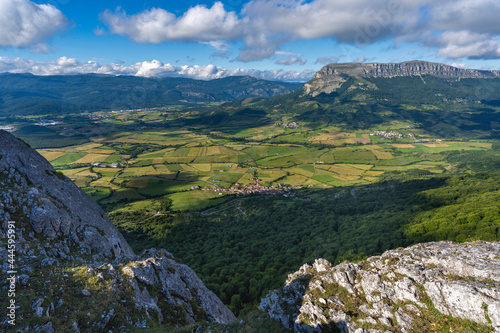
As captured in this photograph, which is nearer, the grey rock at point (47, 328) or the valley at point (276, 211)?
the grey rock at point (47, 328)

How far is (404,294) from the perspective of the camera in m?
20.2

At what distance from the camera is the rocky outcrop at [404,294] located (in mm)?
17312

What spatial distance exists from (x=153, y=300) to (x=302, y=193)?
388 feet

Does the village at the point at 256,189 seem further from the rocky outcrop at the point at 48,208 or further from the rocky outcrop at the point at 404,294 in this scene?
the rocky outcrop at the point at 404,294

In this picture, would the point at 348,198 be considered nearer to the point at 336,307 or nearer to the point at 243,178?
the point at 243,178

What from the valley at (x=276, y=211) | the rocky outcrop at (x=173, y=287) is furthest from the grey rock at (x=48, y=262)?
the valley at (x=276, y=211)

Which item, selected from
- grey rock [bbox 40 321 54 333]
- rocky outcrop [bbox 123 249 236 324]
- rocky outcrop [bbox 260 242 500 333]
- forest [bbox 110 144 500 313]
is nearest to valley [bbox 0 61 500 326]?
forest [bbox 110 144 500 313]

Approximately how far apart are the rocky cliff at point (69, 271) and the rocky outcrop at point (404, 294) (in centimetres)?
1200

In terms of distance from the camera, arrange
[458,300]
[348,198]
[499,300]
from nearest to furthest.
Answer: [499,300]
[458,300]
[348,198]

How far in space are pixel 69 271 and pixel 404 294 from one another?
106 feet

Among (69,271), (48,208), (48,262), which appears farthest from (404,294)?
(48,208)

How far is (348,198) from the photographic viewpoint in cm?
11731

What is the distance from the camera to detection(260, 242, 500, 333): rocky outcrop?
17312mm

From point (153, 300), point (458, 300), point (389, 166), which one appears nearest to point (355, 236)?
point (458, 300)
